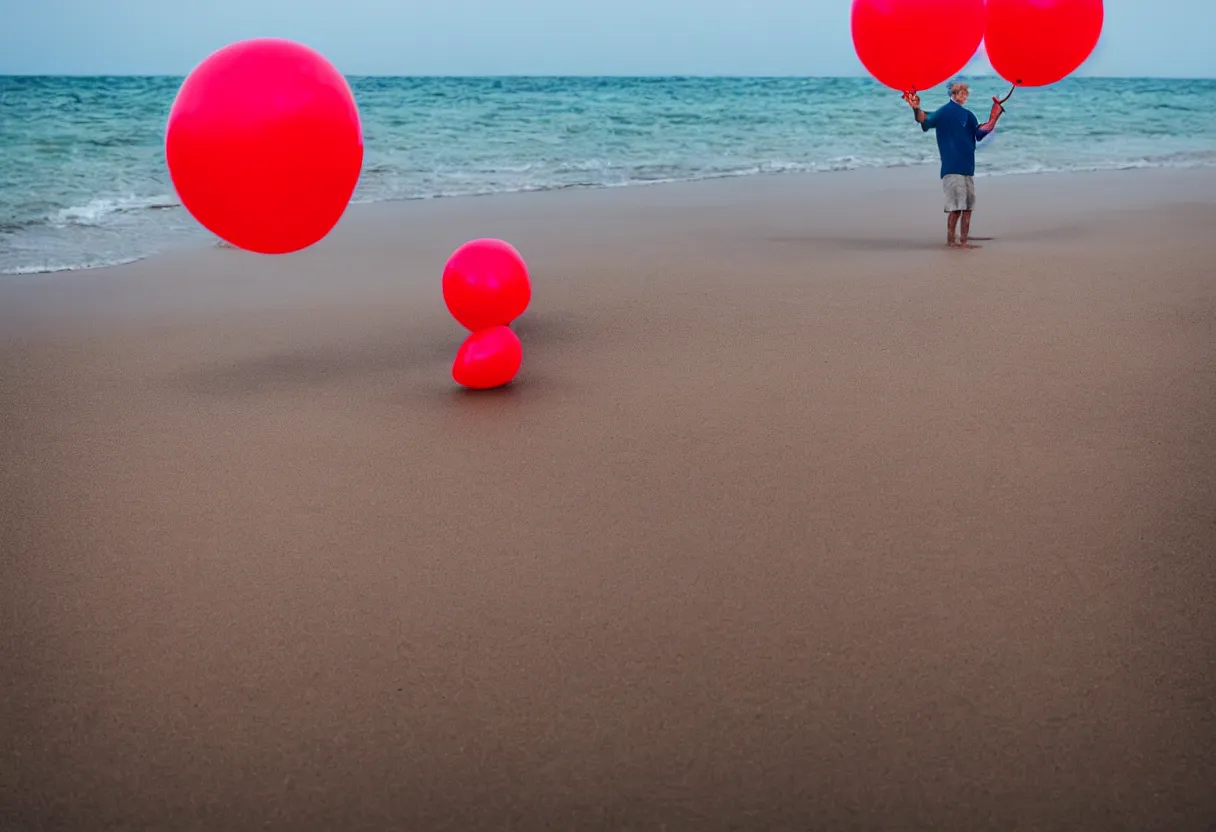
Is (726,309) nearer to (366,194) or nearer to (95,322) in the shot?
(95,322)

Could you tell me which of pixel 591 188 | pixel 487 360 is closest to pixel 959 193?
pixel 487 360

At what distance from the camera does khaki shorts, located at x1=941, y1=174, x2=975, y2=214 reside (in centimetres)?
764

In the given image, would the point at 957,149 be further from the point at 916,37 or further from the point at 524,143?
the point at 524,143

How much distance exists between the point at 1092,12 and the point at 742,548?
3568mm

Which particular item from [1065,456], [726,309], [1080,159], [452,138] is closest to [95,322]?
[726,309]

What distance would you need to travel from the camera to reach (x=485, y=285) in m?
4.44

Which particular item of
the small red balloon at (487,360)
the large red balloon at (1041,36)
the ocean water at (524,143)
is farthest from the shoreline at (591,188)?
the large red balloon at (1041,36)

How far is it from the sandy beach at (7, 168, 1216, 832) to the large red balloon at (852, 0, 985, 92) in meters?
1.23

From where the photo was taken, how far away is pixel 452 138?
17.8m

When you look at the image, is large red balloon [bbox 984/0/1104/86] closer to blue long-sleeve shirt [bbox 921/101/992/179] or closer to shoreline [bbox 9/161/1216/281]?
blue long-sleeve shirt [bbox 921/101/992/179]

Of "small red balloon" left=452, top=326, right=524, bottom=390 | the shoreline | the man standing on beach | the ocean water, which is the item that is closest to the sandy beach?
"small red balloon" left=452, top=326, right=524, bottom=390

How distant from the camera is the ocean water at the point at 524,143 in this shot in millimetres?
10203

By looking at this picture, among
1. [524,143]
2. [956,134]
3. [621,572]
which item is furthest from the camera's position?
[524,143]

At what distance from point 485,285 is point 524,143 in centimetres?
1341
